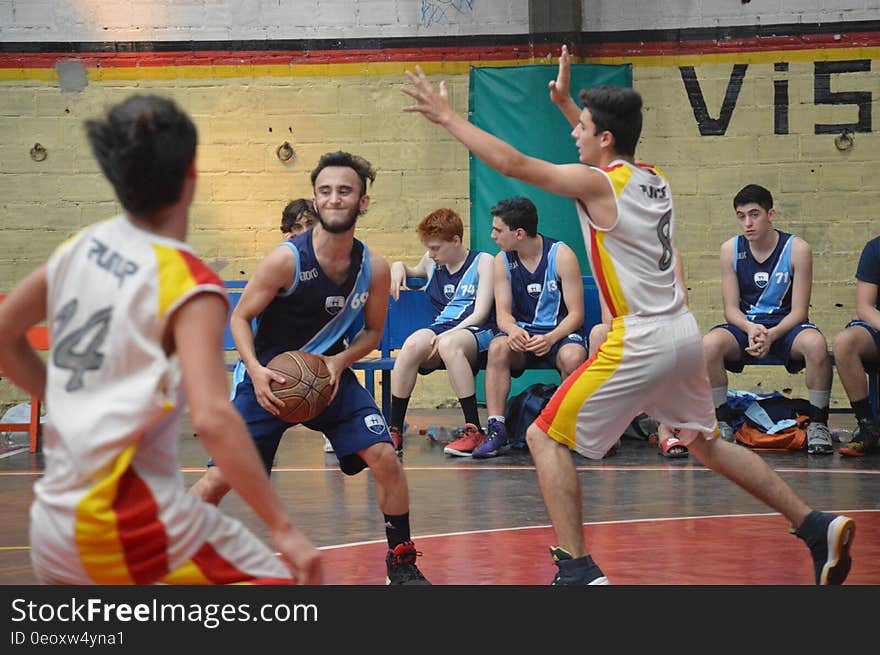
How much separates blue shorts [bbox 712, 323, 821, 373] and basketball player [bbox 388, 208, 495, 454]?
5.46 ft

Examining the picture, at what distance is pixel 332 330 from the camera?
4.71 metres

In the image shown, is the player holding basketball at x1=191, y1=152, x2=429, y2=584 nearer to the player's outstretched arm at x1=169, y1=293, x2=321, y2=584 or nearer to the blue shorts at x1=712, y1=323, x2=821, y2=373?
the player's outstretched arm at x1=169, y1=293, x2=321, y2=584

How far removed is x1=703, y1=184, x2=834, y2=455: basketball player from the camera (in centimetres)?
787

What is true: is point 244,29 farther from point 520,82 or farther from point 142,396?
point 142,396

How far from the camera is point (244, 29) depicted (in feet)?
35.7

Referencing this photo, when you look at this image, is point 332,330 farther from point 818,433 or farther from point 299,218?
point 818,433

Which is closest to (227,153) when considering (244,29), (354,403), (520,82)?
(244,29)

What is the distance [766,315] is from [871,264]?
0.77 meters

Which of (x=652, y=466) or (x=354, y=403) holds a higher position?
(x=354, y=403)

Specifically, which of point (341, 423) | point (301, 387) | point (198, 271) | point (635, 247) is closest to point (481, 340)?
point (341, 423)

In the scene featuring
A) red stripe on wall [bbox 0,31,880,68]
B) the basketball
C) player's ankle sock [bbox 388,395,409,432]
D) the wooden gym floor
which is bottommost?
the wooden gym floor

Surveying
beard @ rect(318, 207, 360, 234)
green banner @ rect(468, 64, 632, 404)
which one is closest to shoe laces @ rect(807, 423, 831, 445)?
green banner @ rect(468, 64, 632, 404)

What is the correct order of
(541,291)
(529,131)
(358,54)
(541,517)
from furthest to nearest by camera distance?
1. (358,54)
2. (529,131)
3. (541,291)
4. (541,517)
